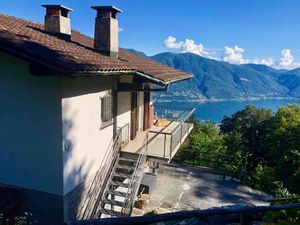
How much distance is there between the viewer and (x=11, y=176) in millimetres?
7793

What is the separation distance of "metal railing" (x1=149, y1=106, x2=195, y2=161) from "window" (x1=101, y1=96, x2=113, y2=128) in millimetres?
1896

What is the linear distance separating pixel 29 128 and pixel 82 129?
1454mm

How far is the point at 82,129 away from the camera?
26.7ft

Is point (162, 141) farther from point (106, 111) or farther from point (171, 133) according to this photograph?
point (106, 111)

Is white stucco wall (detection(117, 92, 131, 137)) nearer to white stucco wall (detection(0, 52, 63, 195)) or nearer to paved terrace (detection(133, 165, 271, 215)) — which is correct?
paved terrace (detection(133, 165, 271, 215))

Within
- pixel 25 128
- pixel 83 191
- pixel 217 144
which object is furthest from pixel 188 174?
pixel 217 144

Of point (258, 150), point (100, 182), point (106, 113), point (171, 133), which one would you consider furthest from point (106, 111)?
point (258, 150)

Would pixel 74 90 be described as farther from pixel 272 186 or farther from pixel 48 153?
pixel 272 186

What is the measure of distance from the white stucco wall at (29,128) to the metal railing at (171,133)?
14.0 feet

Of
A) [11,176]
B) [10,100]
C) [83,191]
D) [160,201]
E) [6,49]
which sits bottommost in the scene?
[160,201]

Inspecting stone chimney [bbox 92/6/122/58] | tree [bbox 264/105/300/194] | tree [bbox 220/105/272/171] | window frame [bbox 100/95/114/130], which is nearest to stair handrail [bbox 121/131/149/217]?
window frame [bbox 100/95/114/130]

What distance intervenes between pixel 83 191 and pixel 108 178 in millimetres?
1150

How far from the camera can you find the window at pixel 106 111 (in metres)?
9.48

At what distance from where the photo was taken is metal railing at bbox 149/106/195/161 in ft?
34.8
